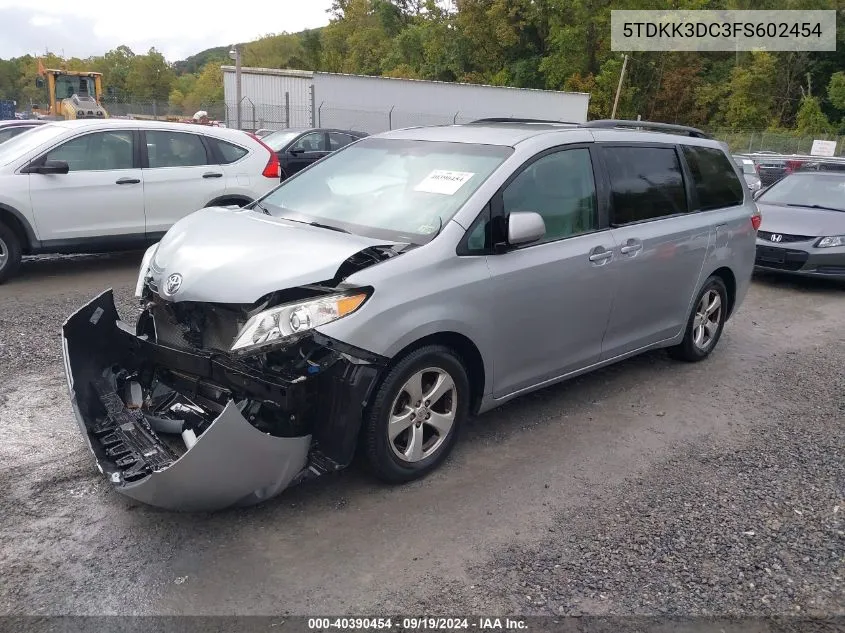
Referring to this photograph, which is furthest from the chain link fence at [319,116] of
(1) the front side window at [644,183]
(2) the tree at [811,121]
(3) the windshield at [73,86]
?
(1) the front side window at [644,183]

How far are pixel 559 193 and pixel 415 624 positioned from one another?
2.71 metres

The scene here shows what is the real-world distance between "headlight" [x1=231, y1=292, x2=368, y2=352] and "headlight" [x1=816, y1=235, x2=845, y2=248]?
25.6 ft

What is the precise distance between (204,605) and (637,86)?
51.6 meters

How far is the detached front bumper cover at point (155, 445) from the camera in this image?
3016 mm

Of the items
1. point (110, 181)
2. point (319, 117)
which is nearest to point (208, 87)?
point (319, 117)

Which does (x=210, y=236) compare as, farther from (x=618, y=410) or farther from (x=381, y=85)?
(x=381, y=85)

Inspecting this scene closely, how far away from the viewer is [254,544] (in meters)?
3.27

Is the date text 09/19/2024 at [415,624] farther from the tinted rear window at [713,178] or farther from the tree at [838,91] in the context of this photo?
the tree at [838,91]

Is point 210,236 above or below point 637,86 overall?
below

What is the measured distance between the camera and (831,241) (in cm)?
912

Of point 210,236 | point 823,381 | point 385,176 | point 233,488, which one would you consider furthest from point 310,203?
point 823,381

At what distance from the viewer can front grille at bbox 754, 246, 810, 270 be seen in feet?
30.1

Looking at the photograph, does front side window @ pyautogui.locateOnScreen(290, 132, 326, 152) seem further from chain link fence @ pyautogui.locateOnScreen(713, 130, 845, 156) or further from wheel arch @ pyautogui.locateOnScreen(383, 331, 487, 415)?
chain link fence @ pyautogui.locateOnScreen(713, 130, 845, 156)

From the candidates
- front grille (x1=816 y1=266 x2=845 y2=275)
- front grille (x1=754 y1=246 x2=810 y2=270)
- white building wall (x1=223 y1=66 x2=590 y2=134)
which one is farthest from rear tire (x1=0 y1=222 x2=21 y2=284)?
white building wall (x1=223 y1=66 x2=590 y2=134)
